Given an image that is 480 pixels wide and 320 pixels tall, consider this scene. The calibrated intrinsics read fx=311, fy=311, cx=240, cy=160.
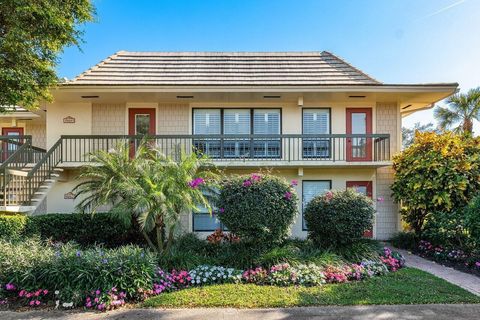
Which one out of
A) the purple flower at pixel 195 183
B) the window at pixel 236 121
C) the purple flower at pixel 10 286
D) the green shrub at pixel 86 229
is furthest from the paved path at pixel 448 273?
the purple flower at pixel 10 286

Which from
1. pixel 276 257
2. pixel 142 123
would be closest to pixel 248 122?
pixel 142 123

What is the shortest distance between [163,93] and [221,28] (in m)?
5.36

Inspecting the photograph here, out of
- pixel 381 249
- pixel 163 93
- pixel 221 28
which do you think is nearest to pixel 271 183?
pixel 381 249

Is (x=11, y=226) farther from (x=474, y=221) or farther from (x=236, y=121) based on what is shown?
(x=474, y=221)

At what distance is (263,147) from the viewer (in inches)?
456

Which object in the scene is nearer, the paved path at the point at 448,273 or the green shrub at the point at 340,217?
the paved path at the point at 448,273

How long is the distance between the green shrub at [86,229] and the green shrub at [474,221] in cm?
864

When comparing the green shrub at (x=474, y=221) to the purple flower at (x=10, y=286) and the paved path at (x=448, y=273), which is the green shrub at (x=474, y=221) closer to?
the paved path at (x=448, y=273)

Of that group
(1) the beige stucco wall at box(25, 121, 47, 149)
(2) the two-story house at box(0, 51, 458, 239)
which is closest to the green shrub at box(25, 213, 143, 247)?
(2) the two-story house at box(0, 51, 458, 239)

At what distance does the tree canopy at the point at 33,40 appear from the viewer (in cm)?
829

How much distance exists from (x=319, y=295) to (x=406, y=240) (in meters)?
6.22

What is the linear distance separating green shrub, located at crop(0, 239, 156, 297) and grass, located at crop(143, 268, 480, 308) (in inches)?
22.0

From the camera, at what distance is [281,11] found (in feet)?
40.4

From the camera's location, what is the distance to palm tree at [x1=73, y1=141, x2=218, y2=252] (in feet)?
22.6
